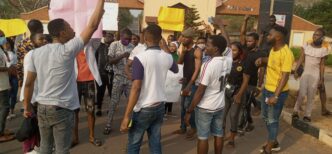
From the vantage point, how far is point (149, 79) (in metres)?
3.75

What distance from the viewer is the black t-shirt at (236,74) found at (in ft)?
18.5

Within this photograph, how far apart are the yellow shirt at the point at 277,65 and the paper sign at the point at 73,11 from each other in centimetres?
255

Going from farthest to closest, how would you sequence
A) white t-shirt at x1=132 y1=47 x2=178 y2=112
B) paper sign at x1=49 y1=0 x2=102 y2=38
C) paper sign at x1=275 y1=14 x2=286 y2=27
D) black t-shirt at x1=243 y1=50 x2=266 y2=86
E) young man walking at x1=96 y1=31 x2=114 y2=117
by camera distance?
paper sign at x1=275 y1=14 x2=286 y2=27
young man walking at x1=96 y1=31 x2=114 y2=117
black t-shirt at x1=243 y1=50 x2=266 y2=86
paper sign at x1=49 y1=0 x2=102 y2=38
white t-shirt at x1=132 y1=47 x2=178 y2=112

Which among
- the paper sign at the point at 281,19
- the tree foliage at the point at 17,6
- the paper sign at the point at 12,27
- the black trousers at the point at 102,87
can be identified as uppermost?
the tree foliage at the point at 17,6

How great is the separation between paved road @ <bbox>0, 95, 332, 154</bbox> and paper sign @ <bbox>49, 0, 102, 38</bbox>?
1902 millimetres

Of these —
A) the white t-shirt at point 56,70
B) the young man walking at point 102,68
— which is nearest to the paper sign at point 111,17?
the young man walking at point 102,68

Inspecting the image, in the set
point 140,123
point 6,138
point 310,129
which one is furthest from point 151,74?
point 310,129

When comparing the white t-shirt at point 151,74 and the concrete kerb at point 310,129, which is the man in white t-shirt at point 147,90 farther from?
the concrete kerb at point 310,129

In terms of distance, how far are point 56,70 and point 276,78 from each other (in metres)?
3.10

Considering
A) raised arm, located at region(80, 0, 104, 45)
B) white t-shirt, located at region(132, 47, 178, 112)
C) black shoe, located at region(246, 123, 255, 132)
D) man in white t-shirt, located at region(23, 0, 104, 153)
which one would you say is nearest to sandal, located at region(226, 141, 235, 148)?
black shoe, located at region(246, 123, 255, 132)

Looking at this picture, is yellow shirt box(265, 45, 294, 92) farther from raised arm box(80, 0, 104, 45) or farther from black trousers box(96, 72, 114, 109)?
black trousers box(96, 72, 114, 109)

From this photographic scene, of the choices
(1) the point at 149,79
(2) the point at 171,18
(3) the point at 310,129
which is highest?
(2) the point at 171,18

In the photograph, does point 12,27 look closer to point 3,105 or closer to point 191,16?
point 3,105

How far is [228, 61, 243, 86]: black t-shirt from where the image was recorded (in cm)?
563
